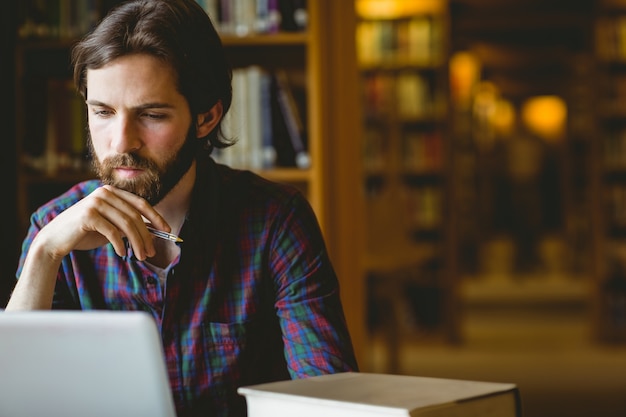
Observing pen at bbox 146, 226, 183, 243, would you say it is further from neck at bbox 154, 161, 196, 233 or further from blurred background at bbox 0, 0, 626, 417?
blurred background at bbox 0, 0, 626, 417

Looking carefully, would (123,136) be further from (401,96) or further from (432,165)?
(432,165)

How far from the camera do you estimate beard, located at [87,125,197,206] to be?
1331 mm

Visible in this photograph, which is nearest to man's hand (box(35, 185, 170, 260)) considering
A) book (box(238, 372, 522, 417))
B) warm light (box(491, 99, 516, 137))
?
book (box(238, 372, 522, 417))

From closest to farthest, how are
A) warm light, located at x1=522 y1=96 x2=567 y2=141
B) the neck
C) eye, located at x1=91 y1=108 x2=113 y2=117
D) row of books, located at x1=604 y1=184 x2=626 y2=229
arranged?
eye, located at x1=91 y1=108 x2=113 y2=117 < the neck < row of books, located at x1=604 y1=184 x2=626 y2=229 < warm light, located at x1=522 y1=96 x2=567 y2=141

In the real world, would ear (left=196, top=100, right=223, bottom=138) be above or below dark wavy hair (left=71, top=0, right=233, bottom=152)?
below

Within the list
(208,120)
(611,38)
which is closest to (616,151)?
(611,38)

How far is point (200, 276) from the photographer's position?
1.42 metres

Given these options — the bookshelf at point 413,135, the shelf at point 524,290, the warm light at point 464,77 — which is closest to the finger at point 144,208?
the bookshelf at point 413,135

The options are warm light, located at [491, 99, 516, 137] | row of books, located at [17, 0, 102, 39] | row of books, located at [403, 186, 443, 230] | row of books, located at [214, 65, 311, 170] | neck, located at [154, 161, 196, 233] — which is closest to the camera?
neck, located at [154, 161, 196, 233]

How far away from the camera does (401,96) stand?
590 centimetres

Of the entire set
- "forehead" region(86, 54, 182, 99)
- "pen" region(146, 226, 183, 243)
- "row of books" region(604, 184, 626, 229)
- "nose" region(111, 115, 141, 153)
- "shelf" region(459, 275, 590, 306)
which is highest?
"forehead" region(86, 54, 182, 99)

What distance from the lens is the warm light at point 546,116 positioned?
15.3 m

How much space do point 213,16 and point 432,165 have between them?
3.45 meters

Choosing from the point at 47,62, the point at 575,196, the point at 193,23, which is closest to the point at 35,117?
the point at 47,62
